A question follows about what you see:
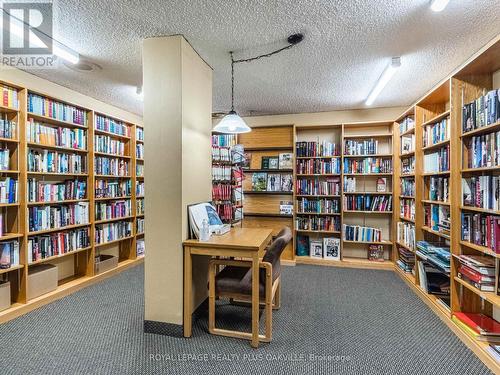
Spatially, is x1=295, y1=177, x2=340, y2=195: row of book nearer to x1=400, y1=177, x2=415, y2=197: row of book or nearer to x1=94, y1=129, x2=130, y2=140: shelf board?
x1=400, y1=177, x2=415, y2=197: row of book

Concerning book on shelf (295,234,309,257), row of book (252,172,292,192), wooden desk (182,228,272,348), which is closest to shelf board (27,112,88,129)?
wooden desk (182,228,272,348)

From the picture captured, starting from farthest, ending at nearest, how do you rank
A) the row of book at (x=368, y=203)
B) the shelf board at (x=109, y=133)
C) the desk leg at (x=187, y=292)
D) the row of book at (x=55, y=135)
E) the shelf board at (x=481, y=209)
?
the row of book at (x=368, y=203)
the shelf board at (x=109, y=133)
the row of book at (x=55, y=135)
the desk leg at (x=187, y=292)
the shelf board at (x=481, y=209)

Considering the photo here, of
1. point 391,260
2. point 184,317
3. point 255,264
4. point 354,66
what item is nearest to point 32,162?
point 184,317

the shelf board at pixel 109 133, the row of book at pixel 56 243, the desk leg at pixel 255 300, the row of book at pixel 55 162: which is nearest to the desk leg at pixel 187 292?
the desk leg at pixel 255 300

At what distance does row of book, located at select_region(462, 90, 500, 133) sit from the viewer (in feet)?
6.82

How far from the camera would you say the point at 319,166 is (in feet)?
15.2

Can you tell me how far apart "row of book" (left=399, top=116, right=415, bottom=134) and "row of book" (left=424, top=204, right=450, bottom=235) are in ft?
3.73

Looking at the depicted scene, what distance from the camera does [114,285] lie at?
3.53m

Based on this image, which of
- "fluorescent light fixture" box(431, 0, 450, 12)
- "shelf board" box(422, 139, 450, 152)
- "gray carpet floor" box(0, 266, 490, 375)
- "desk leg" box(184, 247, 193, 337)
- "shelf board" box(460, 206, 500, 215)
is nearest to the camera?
"fluorescent light fixture" box(431, 0, 450, 12)

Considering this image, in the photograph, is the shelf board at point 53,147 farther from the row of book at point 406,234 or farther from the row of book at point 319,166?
the row of book at point 406,234

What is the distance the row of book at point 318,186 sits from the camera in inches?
181

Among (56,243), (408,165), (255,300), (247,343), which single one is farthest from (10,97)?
(408,165)

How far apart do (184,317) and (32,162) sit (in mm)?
2429

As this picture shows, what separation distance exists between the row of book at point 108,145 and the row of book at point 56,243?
1.19 metres
